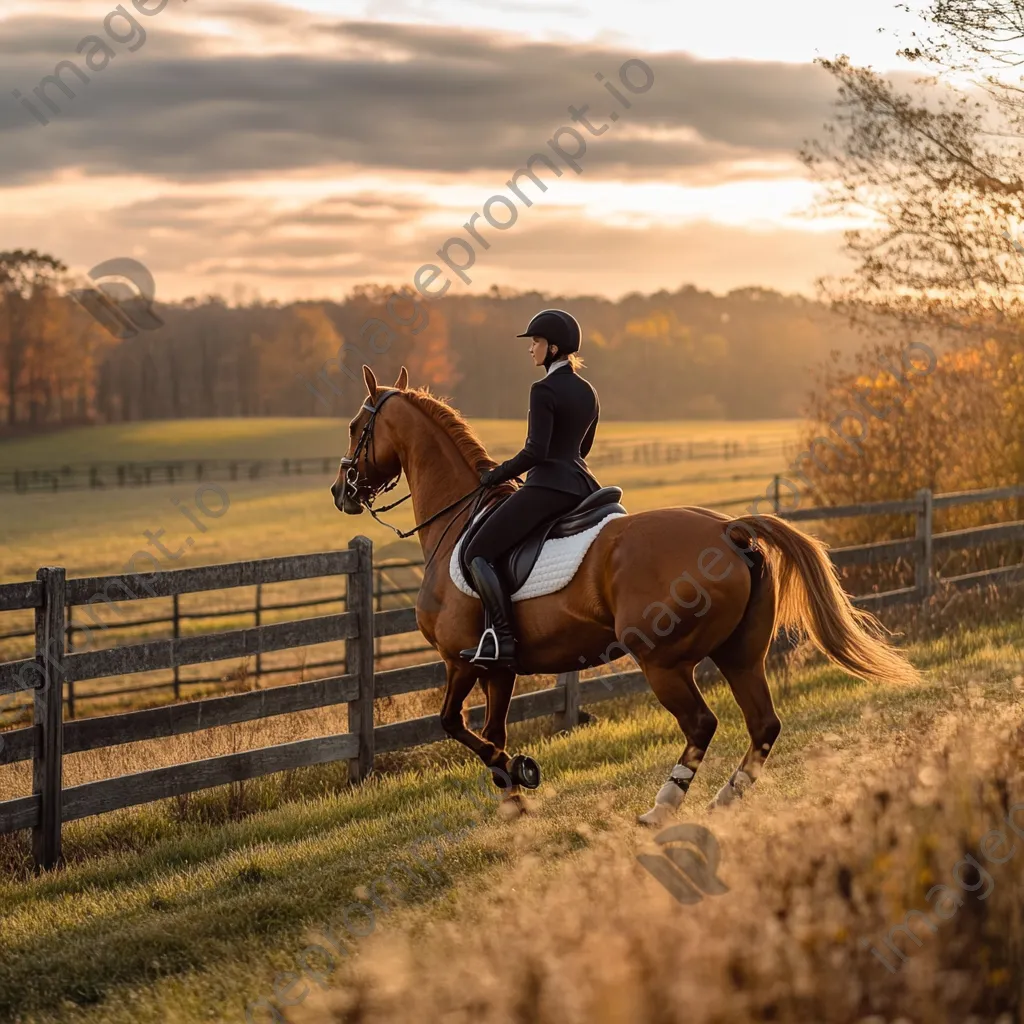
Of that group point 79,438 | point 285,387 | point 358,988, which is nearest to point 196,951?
point 358,988

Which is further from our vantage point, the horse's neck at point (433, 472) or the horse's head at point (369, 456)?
the horse's head at point (369, 456)

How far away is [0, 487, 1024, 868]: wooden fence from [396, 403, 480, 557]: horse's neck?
933 mm

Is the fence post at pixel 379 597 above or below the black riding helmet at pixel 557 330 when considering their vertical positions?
below

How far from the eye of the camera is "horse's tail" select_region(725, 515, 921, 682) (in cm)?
711

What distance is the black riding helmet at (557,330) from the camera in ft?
24.3

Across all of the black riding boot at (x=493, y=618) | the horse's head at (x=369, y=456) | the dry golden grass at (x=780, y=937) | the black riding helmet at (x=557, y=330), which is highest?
the black riding helmet at (x=557, y=330)

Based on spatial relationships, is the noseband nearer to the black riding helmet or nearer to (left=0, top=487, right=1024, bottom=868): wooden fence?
(left=0, top=487, right=1024, bottom=868): wooden fence

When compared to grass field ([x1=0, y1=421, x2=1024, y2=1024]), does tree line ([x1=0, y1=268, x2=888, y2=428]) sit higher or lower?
higher

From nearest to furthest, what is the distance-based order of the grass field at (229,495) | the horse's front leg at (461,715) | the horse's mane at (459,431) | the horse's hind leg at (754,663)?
the horse's hind leg at (754,663)
the horse's front leg at (461,715)
the horse's mane at (459,431)
the grass field at (229,495)

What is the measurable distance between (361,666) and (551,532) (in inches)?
102

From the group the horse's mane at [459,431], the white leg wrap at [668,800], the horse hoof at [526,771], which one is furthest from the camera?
the horse's mane at [459,431]

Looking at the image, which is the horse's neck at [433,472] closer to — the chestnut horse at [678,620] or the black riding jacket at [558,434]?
the chestnut horse at [678,620]

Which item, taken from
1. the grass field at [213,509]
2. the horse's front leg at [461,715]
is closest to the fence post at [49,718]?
the horse's front leg at [461,715]

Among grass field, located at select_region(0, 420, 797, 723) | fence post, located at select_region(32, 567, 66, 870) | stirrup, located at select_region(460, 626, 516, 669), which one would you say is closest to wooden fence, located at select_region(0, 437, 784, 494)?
grass field, located at select_region(0, 420, 797, 723)
